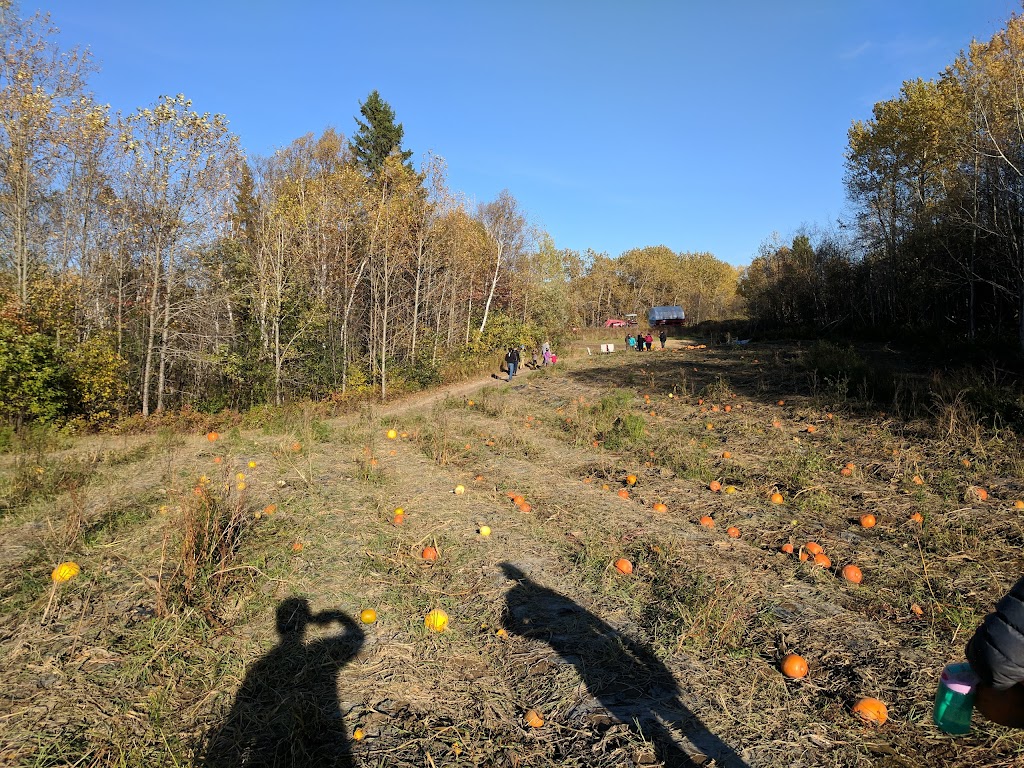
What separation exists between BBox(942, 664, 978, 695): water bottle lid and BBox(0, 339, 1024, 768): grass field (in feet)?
3.95

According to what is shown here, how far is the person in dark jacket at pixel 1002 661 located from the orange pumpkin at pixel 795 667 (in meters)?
1.55

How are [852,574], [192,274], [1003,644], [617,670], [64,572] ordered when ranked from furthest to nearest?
[192,274]
[852,574]
[64,572]
[617,670]
[1003,644]

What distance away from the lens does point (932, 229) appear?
68.1 ft

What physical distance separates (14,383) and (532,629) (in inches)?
440

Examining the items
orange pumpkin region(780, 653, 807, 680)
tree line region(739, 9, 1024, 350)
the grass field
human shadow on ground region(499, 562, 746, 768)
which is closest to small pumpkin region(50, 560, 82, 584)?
the grass field

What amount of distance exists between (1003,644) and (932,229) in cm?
2643

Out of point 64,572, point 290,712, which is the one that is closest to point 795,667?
point 290,712

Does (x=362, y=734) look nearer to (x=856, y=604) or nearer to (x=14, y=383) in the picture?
(x=856, y=604)

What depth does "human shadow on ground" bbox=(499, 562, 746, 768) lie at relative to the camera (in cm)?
240

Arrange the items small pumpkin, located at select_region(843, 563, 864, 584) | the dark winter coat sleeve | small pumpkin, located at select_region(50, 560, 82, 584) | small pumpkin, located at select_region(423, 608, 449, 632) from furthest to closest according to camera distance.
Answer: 1. small pumpkin, located at select_region(843, 563, 864, 584)
2. small pumpkin, located at select_region(50, 560, 82, 584)
3. small pumpkin, located at select_region(423, 608, 449, 632)
4. the dark winter coat sleeve

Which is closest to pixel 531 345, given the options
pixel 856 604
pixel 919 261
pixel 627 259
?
pixel 919 261

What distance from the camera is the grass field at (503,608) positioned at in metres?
2.40

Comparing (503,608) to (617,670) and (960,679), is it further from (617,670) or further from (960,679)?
(960,679)

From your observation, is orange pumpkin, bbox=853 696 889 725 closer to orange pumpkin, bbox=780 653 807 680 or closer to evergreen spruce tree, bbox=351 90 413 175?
orange pumpkin, bbox=780 653 807 680
